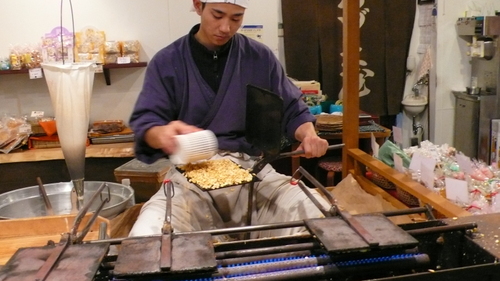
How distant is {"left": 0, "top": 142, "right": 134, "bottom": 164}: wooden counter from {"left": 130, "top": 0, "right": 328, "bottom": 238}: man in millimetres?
1644

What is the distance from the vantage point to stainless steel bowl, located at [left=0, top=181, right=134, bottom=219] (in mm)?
1873

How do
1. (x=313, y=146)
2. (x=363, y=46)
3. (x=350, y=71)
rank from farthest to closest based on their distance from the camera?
(x=363, y=46) < (x=350, y=71) < (x=313, y=146)

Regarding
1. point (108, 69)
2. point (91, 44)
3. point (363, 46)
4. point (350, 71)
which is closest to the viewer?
point (350, 71)

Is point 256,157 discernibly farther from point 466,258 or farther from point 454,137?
point 454,137

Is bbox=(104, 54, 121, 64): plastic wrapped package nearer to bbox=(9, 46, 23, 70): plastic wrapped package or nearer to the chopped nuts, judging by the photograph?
bbox=(9, 46, 23, 70): plastic wrapped package

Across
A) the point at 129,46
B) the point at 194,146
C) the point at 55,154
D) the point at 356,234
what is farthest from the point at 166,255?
the point at 129,46

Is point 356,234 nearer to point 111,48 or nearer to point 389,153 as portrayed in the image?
point 389,153

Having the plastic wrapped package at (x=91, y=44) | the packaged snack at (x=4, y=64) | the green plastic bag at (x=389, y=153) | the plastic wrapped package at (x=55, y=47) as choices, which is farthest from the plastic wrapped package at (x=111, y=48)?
the green plastic bag at (x=389, y=153)

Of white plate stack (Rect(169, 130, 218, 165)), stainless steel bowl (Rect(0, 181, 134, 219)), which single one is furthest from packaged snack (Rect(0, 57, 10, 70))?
white plate stack (Rect(169, 130, 218, 165))

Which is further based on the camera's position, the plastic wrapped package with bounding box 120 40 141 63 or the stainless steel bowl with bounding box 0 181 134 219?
the plastic wrapped package with bounding box 120 40 141 63

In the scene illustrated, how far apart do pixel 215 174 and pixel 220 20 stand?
573 millimetres

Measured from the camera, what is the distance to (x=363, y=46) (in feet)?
13.7

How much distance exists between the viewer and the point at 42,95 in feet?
12.5

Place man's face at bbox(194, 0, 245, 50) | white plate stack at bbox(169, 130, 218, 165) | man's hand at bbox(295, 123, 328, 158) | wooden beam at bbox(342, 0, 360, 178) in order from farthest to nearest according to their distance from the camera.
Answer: wooden beam at bbox(342, 0, 360, 178)
man's face at bbox(194, 0, 245, 50)
man's hand at bbox(295, 123, 328, 158)
white plate stack at bbox(169, 130, 218, 165)
